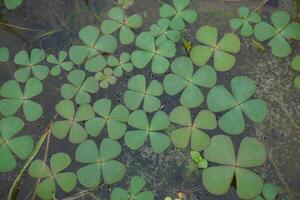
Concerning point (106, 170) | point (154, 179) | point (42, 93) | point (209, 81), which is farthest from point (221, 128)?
point (42, 93)

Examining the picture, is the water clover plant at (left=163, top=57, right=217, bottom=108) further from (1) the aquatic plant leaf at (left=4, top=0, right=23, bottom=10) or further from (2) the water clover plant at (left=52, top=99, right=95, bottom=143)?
(1) the aquatic plant leaf at (left=4, top=0, right=23, bottom=10)

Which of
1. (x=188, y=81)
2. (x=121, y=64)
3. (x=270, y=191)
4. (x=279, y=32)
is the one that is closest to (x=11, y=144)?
(x=121, y=64)

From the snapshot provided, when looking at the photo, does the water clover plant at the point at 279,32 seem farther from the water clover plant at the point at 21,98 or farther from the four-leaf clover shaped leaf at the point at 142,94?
the water clover plant at the point at 21,98

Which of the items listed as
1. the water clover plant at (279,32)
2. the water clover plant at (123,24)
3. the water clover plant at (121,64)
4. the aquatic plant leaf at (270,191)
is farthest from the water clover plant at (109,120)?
the water clover plant at (279,32)

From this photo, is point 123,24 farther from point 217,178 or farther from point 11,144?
point 217,178

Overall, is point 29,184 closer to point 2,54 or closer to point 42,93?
point 42,93
